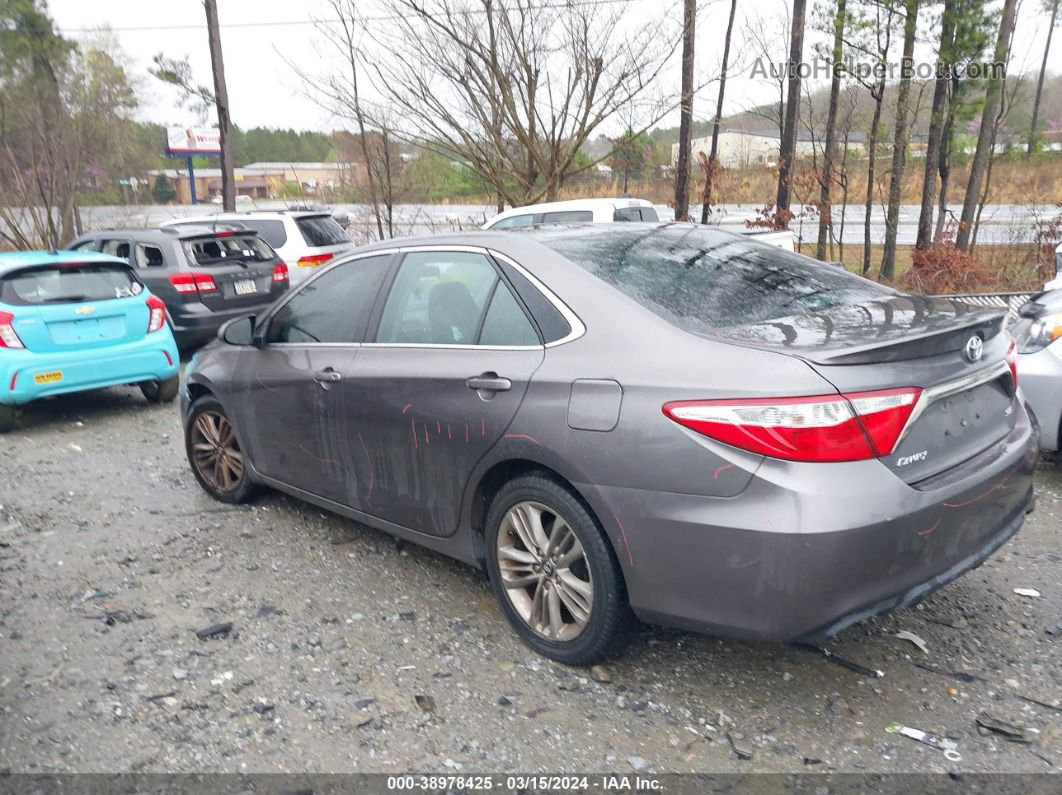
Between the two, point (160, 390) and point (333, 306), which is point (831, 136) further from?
point (333, 306)

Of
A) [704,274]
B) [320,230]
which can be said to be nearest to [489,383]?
[704,274]

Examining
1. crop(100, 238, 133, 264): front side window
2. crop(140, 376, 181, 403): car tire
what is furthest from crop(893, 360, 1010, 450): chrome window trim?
crop(100, 238, 133, 264): front side window

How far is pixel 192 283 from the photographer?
989 centimetres

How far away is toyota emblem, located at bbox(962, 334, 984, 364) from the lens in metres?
3.05

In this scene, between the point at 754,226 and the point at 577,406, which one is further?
the point at 754,226

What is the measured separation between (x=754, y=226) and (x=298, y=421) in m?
13.7

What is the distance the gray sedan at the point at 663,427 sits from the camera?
105 inches

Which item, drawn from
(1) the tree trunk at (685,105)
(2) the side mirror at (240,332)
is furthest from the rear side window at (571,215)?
(2) the side mirror at (240,332)

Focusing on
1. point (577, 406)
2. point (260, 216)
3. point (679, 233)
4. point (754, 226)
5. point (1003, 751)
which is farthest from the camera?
point (754, 226)

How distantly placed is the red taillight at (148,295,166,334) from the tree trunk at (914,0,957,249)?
1300 centimetres

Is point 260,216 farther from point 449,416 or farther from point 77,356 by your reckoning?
point 449,416

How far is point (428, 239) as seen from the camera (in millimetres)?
4066

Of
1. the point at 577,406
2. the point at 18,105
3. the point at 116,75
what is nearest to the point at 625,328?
the point at 577,406

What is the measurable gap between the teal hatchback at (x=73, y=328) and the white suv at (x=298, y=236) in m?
4.30
